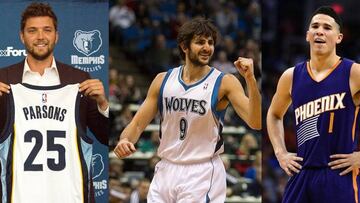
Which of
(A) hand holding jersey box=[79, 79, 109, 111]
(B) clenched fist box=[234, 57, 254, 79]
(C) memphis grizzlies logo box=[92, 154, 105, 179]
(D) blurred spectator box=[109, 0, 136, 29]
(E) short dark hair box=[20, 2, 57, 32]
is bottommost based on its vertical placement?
(C) memphis grizzlies logo box=[92, 154, 105, 179]

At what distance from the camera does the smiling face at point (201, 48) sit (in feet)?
30.7

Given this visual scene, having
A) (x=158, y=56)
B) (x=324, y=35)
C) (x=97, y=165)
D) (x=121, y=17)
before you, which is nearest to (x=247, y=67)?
(x=324, y=35)

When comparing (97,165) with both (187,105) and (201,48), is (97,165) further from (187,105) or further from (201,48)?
(201,48)

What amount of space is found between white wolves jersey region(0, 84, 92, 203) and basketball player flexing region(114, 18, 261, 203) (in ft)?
2.00

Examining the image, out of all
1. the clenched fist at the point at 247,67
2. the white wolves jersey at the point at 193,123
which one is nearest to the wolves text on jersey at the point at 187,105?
the white wolves jersey at the point at 193,123

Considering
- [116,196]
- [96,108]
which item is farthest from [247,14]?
[96,108]

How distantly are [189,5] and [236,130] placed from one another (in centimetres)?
419

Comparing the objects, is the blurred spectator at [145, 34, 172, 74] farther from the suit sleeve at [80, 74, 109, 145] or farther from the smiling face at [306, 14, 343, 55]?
the smiling face at [306, 14, 343, 55]

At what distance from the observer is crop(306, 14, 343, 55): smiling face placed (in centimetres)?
878

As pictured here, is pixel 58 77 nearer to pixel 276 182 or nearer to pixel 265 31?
pixel 276 182

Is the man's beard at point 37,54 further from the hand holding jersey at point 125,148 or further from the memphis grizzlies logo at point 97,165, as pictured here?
the hand holding jersey at point 125,148

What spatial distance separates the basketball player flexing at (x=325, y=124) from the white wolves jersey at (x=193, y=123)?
2.46 feet

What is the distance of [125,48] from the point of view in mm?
22484

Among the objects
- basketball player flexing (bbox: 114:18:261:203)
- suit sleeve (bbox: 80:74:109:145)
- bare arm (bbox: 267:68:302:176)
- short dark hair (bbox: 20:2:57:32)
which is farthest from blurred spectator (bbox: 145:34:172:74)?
bare arm (bbox: 267:68:302:176)
